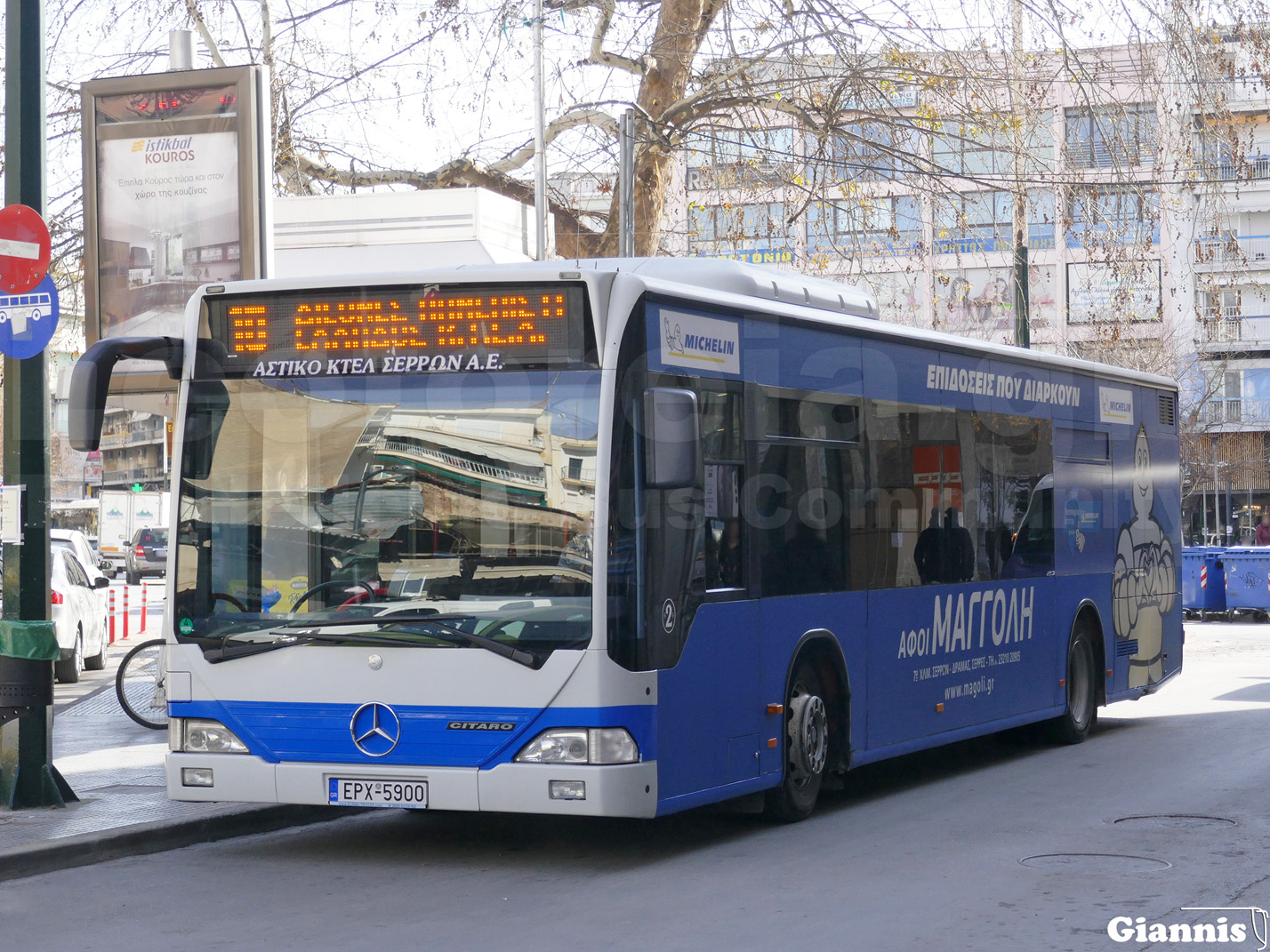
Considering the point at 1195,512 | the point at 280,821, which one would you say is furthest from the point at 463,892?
the point at 1195,512

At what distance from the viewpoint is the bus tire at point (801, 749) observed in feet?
30.6

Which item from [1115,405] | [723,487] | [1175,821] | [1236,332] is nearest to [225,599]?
[723,487]

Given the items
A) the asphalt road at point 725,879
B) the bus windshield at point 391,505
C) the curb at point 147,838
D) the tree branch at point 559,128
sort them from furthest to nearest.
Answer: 1. the tree branch at point 559,128
2. the curb at point 147,838
3. the bus windshield at point 391,505
4. the asphalt road at point 725,879

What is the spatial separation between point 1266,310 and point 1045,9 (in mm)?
46282

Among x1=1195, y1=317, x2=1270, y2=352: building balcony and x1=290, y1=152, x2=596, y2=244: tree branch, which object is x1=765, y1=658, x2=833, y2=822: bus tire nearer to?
x1=290, y1=152, x2=596, y2=244: tree branch

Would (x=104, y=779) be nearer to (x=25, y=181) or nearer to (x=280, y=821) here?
(x=280, y=821)

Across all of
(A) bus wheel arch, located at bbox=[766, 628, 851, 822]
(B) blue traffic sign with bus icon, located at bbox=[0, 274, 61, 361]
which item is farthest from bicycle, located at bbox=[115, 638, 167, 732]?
(A) bus wheel arch, located at bbox=[766, 628, 851, 822]

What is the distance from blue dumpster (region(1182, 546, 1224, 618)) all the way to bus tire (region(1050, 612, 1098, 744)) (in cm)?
1871

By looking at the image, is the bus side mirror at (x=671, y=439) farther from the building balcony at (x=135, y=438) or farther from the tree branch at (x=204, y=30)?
the building balcony at (x=135, y=438)

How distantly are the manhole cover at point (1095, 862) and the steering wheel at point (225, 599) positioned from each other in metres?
3.96

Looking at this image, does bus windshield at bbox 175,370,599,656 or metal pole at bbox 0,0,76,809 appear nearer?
bus windshield at bbox 175,370,599,656

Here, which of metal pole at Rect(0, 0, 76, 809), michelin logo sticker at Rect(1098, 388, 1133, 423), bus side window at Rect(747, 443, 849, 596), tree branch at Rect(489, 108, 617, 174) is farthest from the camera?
tree branch at Rect(489, 108, 617, 174)

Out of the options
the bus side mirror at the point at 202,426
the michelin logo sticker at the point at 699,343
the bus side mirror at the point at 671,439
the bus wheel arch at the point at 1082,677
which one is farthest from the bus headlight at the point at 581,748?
the bus wheel arch at the point at 1082,677

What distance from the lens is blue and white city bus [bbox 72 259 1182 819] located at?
7820 mm
